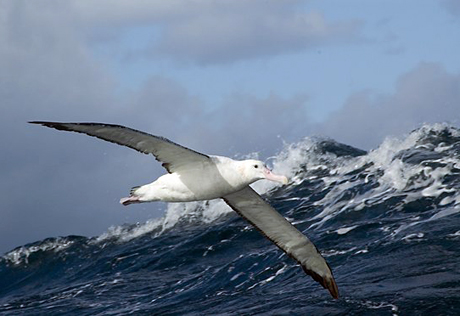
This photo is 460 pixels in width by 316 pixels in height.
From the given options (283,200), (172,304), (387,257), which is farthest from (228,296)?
(283,200)

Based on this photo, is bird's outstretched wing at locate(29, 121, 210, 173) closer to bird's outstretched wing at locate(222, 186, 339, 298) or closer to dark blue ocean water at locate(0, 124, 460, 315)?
bird's outstretched wing at locate(222, 186, 339, 298)

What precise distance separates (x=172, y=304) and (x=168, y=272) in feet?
10.5

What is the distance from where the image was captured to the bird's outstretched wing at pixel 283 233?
1180cm

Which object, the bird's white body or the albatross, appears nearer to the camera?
the albatross

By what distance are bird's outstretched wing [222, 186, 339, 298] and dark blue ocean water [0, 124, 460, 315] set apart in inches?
41.2

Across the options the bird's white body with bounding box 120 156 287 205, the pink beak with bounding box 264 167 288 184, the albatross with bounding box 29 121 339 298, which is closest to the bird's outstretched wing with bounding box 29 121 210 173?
the albatross with bounding box 29 121 339 298

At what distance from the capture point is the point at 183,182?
1055 centimetres

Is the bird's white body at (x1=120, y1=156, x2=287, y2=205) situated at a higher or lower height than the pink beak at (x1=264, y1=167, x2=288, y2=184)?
higher

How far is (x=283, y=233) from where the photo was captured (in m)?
11.9

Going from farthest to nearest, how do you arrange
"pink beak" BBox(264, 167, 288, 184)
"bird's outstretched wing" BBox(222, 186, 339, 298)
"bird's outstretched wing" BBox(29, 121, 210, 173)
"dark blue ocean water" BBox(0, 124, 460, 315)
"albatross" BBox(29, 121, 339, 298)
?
"dark blue ocean water" BBox(0, 124, 460, 315)
"bird's outstretched wing" BBox(222, 186, 339, 298)
"pink beak" BBox(264, 167, 288, 184)
"albatross" BBox(29, 121, 339, 298)
"bird's outstretched wing" BBox(29, 121, 210, 173)

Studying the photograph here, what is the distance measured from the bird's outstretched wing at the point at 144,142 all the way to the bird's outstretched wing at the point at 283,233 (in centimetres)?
143

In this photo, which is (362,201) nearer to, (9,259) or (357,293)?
(357,293)

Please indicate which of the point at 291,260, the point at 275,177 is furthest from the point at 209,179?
the point at 291,260

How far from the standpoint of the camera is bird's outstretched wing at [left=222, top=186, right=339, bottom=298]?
11805 mm
